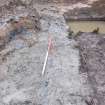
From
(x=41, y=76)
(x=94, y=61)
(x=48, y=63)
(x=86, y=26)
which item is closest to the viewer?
(x=41, y=76)

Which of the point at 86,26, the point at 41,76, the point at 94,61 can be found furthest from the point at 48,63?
the point at 86,26

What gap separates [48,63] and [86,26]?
15.9ft

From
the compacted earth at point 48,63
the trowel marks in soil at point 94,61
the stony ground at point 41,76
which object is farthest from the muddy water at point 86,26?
the stony ground at point 41,76

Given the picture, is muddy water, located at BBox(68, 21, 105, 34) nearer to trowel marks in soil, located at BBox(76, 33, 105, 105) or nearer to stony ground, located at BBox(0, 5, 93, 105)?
trowel marks in soil, located at BBox(76, 33, 105, 105)

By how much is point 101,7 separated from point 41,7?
3692mm

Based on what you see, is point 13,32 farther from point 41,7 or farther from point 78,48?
point 41,7

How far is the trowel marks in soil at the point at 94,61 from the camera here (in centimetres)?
896

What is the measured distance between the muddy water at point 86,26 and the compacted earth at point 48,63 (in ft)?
1.93

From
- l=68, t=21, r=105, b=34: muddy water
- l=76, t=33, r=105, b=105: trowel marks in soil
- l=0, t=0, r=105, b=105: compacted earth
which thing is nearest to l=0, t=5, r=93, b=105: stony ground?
l=0, t=0, r=105, b=105: compacted earth

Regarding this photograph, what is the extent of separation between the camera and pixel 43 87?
886 cm

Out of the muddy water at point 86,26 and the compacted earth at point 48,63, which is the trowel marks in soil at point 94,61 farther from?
the muddy water at point 86,26

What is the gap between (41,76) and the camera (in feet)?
30.9

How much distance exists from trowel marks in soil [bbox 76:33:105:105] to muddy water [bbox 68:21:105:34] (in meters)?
1.06

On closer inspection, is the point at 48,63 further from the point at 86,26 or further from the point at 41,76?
the point at 86,26
